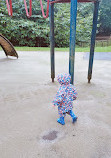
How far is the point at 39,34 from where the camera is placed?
14.3 m

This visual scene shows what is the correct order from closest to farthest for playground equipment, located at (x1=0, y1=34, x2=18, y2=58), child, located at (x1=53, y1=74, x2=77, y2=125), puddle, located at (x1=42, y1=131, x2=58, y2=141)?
puddle, located at (x1=42, y1=131, x2=58, y2=141) → child, located at (x1=53, y1=74, x2=77, y2=125) → playground equipment, located at (x1=0, y1=34, x2=18, y2=58)

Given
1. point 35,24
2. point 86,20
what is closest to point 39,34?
point 35,24

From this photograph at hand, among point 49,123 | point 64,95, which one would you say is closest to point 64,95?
point 64,95

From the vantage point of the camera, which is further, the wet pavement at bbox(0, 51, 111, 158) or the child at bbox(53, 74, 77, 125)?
the child at bbox(53, 74, 77, 125)

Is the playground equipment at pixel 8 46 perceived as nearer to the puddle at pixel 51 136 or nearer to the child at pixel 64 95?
the child at pixel 64 95

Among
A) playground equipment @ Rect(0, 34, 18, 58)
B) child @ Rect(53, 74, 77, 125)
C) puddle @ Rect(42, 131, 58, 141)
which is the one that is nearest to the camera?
puddle @ Rect(42, 131, 58, 141)

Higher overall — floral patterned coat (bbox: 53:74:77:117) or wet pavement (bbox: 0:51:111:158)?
floral patterned coat (bbox: 53:74:77:117)

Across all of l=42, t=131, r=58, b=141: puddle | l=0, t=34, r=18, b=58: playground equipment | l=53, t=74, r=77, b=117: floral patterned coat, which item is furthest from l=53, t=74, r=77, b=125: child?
l=0, t=34, r=18, b=58: playground equipment

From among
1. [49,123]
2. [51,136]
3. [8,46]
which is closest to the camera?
[51,136]

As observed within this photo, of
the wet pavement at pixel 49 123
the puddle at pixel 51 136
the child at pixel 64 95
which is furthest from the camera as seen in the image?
the child at pixel 64 95

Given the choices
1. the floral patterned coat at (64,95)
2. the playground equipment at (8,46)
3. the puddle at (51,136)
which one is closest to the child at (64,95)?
the floral patterned coat at (64,95)

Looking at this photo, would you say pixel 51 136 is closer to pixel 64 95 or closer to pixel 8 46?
pixel 64 95

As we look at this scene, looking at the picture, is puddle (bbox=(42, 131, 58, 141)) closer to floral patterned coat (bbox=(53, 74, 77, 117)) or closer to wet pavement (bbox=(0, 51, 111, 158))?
wet pavement (bbox=(0, 51, 111, 158))

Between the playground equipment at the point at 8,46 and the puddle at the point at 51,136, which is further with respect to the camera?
the playground equipment at the point at 8,46
